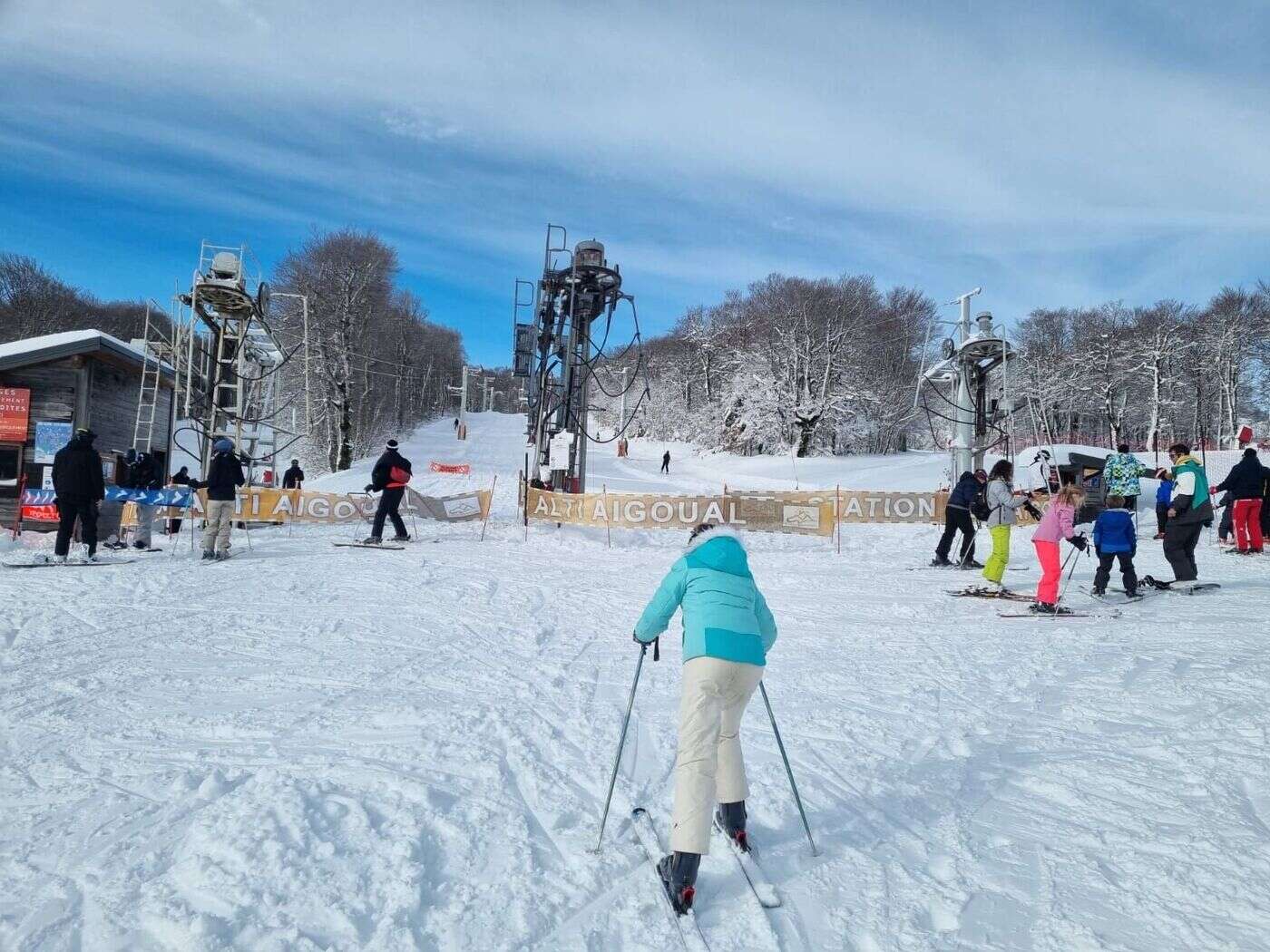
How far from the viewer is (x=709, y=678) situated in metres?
2.94

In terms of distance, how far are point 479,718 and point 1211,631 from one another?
297 inches

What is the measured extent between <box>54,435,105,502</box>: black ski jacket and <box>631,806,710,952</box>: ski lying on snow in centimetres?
999

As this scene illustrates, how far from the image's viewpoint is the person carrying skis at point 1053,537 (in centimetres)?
824

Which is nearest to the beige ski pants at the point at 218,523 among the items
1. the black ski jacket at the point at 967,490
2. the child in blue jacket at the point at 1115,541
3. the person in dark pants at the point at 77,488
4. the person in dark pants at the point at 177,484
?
the person in dark pants at the point at 77,488

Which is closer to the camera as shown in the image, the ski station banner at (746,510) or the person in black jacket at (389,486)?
the person in black jacket at (389,486)

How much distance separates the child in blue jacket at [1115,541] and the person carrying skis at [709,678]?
7940 mm

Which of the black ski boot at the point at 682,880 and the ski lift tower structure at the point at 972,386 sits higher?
the ski lift tower structure at the point at 972,386

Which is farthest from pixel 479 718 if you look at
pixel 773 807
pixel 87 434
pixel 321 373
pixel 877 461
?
pixel 877 461

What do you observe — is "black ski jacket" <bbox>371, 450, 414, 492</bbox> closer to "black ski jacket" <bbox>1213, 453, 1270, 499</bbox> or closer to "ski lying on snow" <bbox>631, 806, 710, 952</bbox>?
"ski lying on snow" <bbox>631, 806, 710, 952</bbox>

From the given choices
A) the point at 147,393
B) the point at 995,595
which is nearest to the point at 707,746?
the point at 995,595

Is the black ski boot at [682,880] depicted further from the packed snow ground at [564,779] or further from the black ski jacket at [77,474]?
the black ski jacket at [77,474]

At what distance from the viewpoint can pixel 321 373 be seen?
107 feet

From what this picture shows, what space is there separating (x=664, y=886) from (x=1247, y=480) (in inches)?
535

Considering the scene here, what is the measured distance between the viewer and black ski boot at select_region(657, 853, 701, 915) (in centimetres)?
270
